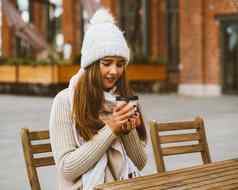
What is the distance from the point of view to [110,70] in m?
2.66

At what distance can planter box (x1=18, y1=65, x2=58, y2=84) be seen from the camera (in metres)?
20.6

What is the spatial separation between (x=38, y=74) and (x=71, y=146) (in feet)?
61.4

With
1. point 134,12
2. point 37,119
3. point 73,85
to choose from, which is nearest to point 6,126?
point 37,119

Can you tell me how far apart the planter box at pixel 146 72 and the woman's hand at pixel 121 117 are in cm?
1942

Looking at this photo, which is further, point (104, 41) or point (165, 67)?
point (165, 67)

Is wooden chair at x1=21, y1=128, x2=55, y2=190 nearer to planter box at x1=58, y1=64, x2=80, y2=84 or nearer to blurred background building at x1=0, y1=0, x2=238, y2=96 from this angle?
planter box at x1=58, y1=64, x2=80, y2=84

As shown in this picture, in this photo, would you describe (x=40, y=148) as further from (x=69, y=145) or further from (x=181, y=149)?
(x=181, y=149)

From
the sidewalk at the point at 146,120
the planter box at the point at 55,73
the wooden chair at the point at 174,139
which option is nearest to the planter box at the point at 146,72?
the planter box at the point at 55,73

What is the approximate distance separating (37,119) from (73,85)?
10389 millimetres

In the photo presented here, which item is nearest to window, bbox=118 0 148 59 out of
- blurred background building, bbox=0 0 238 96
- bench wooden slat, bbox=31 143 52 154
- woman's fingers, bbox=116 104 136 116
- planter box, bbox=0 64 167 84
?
blurred background building, bbox=0 0 238 96

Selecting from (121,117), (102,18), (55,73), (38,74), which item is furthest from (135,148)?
(38,74)

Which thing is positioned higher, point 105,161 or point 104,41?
point 104,41

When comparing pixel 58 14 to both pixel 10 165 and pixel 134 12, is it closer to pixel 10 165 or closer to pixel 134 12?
pixel 134 12

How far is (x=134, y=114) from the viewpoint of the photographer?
2455 millimetres
